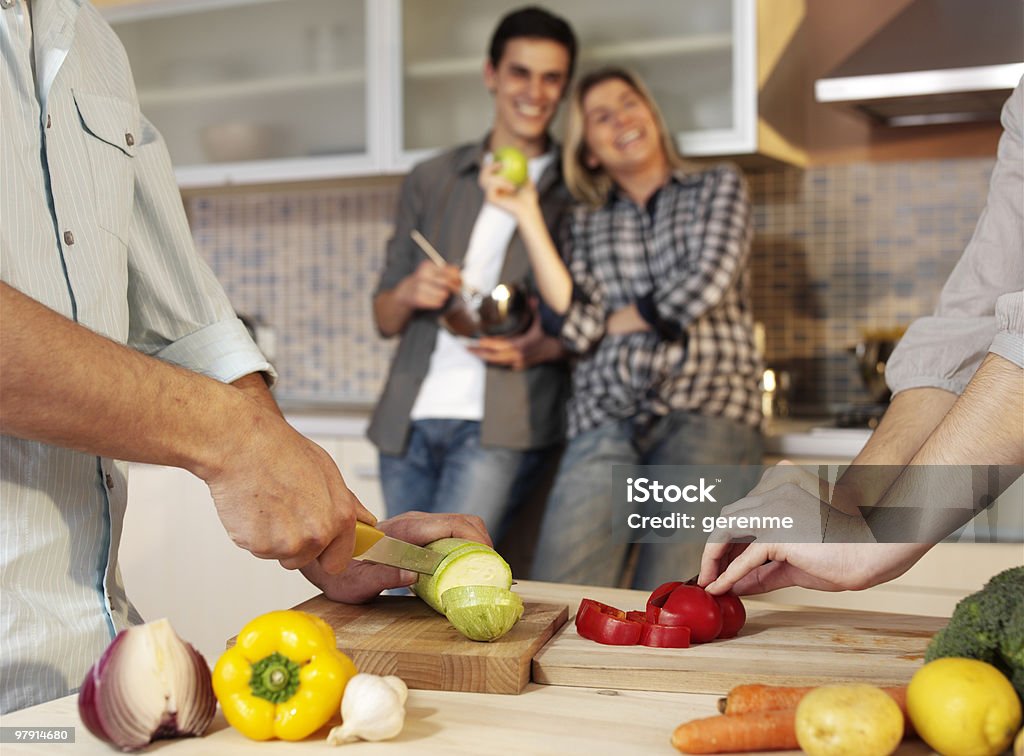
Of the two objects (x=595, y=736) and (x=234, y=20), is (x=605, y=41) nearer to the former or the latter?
(x=234, y=20)

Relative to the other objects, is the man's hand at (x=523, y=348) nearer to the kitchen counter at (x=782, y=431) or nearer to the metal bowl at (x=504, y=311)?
the metal bowl at (x=504, y=311)

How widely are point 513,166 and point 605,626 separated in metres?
1.40

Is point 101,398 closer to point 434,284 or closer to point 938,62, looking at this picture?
point 434,284

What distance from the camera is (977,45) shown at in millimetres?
2188

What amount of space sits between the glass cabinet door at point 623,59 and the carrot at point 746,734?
5.90ft

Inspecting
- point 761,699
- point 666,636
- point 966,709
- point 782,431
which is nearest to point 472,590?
point 666,636

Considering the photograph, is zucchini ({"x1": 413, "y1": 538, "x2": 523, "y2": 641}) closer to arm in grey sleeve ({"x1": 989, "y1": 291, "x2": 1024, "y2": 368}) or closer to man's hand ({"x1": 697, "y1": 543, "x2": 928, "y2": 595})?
man's hand ({"x1": 697, "y1": 543, "x2": 928, "y2": 595})

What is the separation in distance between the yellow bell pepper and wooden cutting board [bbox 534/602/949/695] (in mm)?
216

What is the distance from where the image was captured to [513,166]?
7.17 feet

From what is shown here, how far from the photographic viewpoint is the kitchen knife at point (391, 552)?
92 cm

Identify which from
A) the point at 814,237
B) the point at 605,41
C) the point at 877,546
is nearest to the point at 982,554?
the point at 814,237

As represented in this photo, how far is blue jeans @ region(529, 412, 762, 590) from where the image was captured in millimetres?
2004

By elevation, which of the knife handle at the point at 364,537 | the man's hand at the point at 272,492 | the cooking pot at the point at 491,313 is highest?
the cooking pot at the point at 491,313

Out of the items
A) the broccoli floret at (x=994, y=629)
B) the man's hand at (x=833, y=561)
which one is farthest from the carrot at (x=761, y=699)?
the man's hand at (x=833, y=561)
